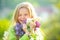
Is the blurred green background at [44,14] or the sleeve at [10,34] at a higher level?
the blurred green background at [44,14]

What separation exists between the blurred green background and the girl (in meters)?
0.04

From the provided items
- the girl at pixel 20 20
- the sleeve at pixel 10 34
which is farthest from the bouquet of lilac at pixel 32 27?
the sleeve at pixel 10 34

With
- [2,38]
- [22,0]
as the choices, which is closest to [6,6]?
[22,0]

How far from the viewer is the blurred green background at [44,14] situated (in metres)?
1.24

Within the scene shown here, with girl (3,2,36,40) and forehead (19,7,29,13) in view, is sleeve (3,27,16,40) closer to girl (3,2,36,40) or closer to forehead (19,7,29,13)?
girl (3,2,36,40)

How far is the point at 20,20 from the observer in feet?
4.07

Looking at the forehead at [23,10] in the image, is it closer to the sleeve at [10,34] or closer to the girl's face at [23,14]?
the girl's face at [23,14]

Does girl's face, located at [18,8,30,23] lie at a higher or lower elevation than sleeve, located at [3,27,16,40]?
higher

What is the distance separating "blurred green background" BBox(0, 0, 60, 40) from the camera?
4.05 feet

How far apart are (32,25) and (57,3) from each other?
0.27 meters

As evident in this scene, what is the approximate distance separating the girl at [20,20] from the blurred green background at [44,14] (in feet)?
0.12

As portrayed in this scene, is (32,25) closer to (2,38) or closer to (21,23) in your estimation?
(21,23)

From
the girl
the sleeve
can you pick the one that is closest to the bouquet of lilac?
the girl

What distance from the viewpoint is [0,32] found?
1.25 meters
